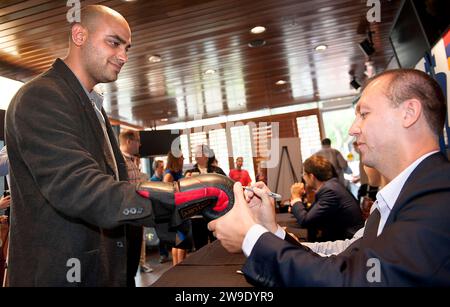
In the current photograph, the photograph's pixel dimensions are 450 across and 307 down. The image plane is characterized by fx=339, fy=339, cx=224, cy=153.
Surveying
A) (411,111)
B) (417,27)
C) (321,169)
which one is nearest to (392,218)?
(411,111)

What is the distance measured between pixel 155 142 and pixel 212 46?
397cm

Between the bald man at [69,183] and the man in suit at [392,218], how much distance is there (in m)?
0.35

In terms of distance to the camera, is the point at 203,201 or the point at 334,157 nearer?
the point at 203,201

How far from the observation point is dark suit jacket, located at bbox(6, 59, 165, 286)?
3.34ft

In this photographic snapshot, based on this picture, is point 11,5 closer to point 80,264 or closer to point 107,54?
point 107,54

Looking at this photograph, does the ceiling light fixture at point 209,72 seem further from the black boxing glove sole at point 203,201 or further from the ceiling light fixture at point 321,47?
the black boxing glove sole at point 203,201

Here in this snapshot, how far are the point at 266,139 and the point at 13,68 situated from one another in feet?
18.7

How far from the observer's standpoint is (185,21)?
4.04 meters

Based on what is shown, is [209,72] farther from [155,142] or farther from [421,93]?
[421,93]

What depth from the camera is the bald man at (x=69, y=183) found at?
3.35 ft

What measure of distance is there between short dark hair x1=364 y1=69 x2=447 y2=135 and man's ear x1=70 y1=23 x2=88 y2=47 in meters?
1.24

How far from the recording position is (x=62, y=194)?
1.02 m

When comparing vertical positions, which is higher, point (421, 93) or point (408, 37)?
point (408, 37)
